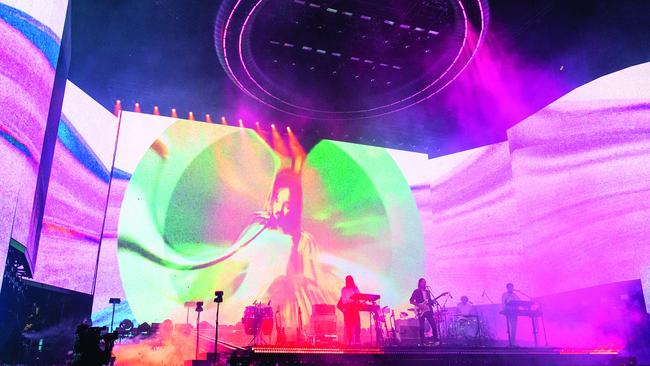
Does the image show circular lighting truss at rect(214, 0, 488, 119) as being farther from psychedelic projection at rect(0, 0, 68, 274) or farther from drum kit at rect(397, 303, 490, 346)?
drum kit at rect(397, 303, 490, 346)

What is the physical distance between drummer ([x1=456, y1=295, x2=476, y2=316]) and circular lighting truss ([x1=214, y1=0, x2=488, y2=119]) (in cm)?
546

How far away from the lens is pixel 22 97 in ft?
17.3

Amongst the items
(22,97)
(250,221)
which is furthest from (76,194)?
(22,97)

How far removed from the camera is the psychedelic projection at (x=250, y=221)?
11703 mm

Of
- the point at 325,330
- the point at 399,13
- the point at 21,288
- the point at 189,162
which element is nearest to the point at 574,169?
the point at 399,13

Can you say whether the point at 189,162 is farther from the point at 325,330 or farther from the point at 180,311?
the point at 325,330

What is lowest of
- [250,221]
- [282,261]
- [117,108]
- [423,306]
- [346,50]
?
[423,306]

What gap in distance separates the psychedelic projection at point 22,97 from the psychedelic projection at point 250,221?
5053 mm

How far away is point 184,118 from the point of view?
1301 centimetres

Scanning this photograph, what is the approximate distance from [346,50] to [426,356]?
6461mm

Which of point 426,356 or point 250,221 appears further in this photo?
point 250,221

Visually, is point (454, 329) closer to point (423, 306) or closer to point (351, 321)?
point (423, 306)

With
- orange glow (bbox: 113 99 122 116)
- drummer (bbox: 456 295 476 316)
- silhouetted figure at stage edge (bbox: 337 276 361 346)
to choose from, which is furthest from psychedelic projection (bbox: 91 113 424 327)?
silhouetted figure at stage edge (bbox: 337 276 361 346)

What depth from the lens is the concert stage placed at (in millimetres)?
6902
